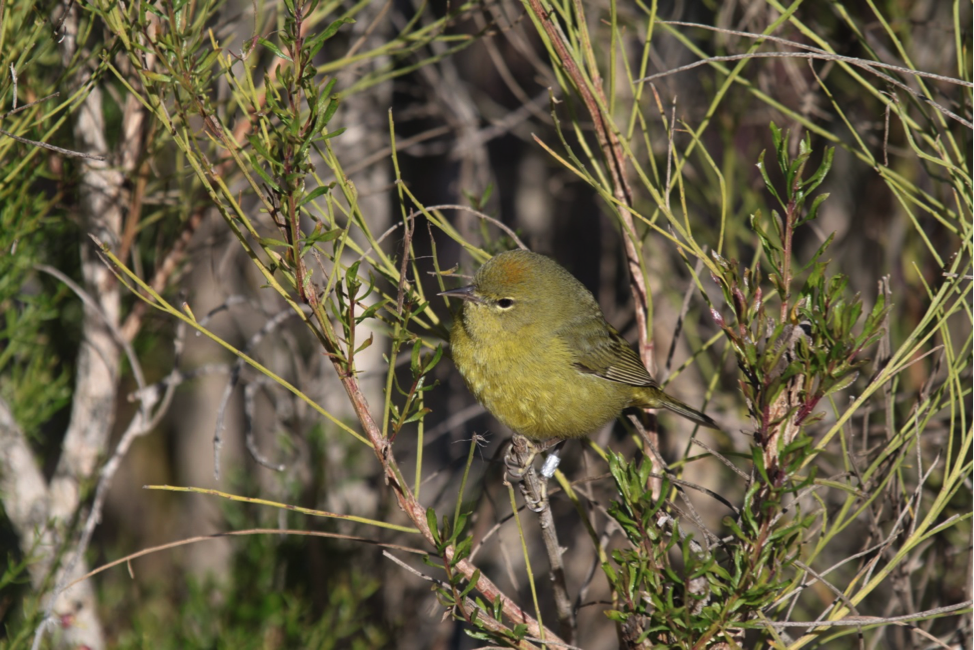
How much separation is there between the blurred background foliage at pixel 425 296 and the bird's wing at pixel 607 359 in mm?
355

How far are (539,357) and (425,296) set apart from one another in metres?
1.31

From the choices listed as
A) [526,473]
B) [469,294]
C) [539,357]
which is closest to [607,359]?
[539,357]

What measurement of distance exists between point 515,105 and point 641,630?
5.53m

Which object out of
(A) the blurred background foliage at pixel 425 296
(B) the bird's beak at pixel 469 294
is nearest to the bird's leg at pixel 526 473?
(A) the blurred background foliage at pixel 425 296

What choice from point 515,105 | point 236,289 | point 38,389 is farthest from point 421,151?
point 515,105

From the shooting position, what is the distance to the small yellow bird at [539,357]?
9.27 ft

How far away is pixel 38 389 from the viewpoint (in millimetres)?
2982

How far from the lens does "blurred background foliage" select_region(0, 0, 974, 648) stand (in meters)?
1.70

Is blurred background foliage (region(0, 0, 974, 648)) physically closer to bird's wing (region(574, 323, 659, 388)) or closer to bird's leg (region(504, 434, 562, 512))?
bird's leg (region(504, 434, 562, 512))

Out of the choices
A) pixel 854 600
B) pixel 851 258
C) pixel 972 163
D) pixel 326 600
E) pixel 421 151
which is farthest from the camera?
pixel 851 258

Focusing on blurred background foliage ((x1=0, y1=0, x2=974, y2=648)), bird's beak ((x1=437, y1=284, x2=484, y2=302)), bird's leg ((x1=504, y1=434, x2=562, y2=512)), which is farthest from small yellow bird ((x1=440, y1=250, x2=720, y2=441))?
bird's leg ((x1=504, y1=434, x2=562, y2=512))

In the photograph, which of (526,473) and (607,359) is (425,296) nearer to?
(607,359)

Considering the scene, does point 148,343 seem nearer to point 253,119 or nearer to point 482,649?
point 253,119

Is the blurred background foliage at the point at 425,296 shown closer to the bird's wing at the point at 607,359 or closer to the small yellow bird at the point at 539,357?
the small yellow bird at the point at 539,357
